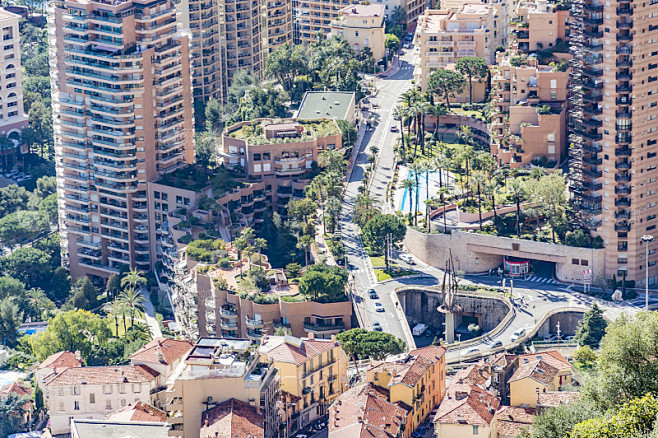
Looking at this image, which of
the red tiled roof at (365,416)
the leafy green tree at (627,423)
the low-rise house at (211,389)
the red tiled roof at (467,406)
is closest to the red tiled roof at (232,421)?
the low-rise house at (211,389)

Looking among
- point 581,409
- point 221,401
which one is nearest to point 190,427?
point 221,401

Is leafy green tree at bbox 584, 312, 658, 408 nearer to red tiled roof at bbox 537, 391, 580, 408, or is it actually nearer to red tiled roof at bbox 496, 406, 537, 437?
red tiled roof at bbox 496, 406, 537, 437

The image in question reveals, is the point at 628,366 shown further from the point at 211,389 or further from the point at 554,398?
the point at 211,389

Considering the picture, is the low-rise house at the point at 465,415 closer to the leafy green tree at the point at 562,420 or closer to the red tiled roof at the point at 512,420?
the red tiled roof at the point at 512,420

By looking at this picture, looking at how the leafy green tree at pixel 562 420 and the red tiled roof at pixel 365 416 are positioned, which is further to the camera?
the red tiled roof at pixel 365 416

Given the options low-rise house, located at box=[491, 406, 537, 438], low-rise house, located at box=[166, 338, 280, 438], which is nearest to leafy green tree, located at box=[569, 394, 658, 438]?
low-rise house, located at box=[491, 406, 537, 438]

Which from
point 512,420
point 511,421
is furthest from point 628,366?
point 512,420

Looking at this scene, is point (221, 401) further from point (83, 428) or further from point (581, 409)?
point (581, 409)
